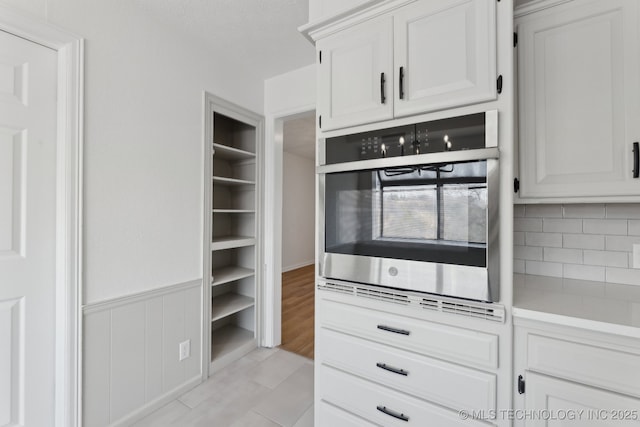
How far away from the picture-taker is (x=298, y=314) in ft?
11.4

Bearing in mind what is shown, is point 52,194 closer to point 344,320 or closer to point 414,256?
point 344,320

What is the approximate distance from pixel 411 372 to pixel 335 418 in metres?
0.51

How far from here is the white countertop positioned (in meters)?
0.93

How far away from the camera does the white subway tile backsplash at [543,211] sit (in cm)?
151

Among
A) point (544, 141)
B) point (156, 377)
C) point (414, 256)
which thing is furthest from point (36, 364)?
point (544, 141)

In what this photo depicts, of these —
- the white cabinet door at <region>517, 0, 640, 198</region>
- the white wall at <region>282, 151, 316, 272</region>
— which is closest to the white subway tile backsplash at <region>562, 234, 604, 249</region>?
the white cabinet door at <region>517, 0, 640, 198</region>

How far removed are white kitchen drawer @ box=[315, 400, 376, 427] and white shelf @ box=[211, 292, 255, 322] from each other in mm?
1203

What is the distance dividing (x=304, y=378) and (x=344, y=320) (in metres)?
1.12

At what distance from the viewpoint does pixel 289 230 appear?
6.13m

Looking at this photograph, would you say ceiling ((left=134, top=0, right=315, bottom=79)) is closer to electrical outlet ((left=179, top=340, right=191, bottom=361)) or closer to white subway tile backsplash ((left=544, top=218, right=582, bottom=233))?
white subway tile backsplash ((left=544, top=218, right=582, bottom=233))

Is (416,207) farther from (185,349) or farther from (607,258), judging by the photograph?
(185,349)

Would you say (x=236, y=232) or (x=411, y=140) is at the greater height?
(x=411, y=140)

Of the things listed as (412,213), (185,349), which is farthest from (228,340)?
(412,213)

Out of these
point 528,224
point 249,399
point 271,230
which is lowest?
point 249,399
